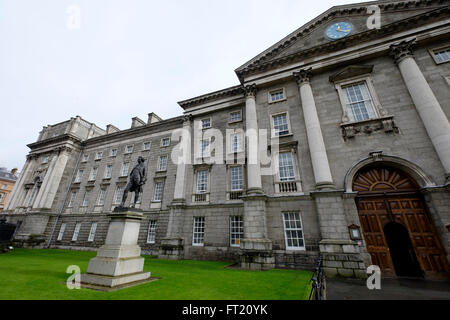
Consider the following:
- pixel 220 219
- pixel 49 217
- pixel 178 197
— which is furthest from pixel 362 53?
pixel 49 217

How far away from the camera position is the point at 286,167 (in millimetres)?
13844

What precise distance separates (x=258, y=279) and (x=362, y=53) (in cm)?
1740

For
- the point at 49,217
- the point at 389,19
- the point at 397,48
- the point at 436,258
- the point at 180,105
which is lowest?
the point at 436,258

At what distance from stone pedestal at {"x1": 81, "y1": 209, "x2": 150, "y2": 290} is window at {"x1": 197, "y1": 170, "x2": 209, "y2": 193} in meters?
9.30

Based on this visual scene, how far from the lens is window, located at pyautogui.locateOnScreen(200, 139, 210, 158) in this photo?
18.5 meters

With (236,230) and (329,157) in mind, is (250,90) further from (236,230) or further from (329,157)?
(236,230)

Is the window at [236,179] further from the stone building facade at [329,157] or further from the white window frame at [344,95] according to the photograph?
the white window frame at [344,95]

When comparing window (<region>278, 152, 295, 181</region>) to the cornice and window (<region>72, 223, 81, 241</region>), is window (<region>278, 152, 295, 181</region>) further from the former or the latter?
window (<region>72, 223, 81, 241</region>)

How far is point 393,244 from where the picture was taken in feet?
34.3

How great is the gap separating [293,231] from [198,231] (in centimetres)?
810

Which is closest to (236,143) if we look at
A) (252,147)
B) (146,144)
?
(252,147)

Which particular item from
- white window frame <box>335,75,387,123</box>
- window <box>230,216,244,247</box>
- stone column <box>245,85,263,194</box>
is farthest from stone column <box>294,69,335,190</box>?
window <box>230,216,244,247</box>

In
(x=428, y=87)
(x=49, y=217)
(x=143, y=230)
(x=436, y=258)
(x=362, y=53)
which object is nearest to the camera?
(x=436, y=258)
